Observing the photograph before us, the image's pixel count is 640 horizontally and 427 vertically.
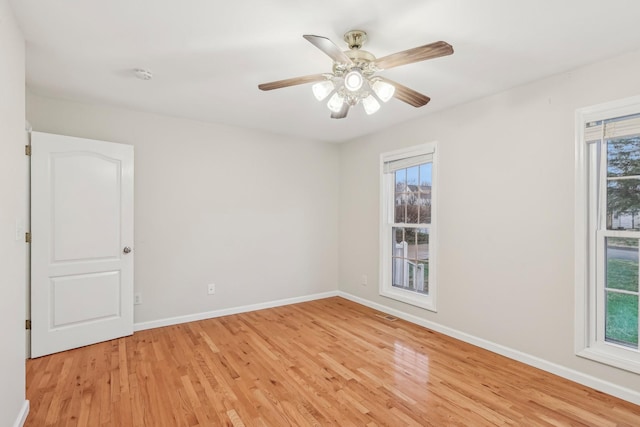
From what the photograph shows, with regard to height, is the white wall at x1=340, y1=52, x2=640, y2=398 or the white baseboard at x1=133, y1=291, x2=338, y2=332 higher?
the white wall at x1=340, y1=52, x2=640, y2=398

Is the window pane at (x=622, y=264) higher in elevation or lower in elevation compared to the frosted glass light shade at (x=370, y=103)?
lower

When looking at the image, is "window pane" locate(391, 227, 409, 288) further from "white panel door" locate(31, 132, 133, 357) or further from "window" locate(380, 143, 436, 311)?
"white panel door" locate(31, 132, 133, 357)

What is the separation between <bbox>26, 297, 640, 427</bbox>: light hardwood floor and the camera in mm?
2055

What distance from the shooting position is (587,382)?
242 cm

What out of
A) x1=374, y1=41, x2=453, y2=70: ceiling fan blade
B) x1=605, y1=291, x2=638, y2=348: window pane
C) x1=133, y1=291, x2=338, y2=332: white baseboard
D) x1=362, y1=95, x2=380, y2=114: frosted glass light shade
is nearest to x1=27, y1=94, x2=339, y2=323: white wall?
x1=133, y1=291, x2=338, y2=332: white baseboard

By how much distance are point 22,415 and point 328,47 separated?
9.26 feet

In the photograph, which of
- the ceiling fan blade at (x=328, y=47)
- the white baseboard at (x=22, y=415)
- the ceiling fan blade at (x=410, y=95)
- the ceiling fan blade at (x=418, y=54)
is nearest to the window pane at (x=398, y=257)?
the ceiling fan blade at (x=410, y=95)

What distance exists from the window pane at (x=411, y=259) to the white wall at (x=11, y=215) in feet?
11.8

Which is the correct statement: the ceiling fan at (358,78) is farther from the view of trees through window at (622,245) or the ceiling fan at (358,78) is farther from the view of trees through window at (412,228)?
Result: the view of trees through window at (412,228)

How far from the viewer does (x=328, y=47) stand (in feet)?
5.55

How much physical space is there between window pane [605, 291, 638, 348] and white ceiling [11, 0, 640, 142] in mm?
1770

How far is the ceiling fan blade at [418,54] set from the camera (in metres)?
1.63

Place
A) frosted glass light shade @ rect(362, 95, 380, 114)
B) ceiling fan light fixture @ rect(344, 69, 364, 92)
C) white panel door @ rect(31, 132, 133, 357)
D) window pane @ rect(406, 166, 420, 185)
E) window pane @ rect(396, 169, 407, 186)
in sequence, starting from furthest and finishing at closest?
window pane @ rect(396, 169, 407, 186) < window pane @ rect(406, 166, 420, 185) < white panel door @ rect(31, 132, 133, 357) < frosted glass light shade @ rect(362, 95, 380, 114) < ceiling fan light fixture @ rect(344, 69, 364, 92)

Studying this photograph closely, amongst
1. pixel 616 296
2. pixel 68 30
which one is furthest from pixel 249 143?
pixel 616 296
